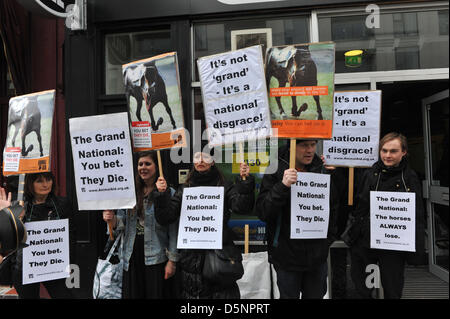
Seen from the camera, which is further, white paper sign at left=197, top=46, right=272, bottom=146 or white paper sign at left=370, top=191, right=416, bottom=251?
white paper sign at left=370, top=191, right=416, bottom=251

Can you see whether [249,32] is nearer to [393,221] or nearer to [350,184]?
[350,184]

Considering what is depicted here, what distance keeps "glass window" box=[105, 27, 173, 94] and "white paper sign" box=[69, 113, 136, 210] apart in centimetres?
168

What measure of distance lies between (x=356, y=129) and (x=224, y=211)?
5.38 feet

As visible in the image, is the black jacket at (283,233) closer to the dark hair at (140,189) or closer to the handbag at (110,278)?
the dark hair at (140,189)

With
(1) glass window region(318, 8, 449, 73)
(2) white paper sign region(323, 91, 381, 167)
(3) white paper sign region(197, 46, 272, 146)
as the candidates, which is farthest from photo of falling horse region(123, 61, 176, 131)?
(1) glass window region(318, 8, 449, 73)

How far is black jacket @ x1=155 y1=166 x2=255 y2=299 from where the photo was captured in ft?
9.74

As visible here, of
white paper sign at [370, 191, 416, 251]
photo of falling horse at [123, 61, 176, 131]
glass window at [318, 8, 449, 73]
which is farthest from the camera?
glass window at [318, 8, 449, 73]

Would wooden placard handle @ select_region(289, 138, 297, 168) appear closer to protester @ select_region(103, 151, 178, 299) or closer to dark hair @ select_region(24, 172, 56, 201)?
protester @ select_region(103, 151, 178, 299)

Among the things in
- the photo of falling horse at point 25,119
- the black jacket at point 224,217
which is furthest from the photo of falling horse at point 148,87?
the photo of falling horse at point 25,119

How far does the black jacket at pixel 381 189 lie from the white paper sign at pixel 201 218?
1.40 m

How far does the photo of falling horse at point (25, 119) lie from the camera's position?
352 cm

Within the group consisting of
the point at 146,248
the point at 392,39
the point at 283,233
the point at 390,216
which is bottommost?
the point at 146,248

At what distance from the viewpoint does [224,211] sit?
3156 mm

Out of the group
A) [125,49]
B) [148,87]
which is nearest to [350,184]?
[148,87]
